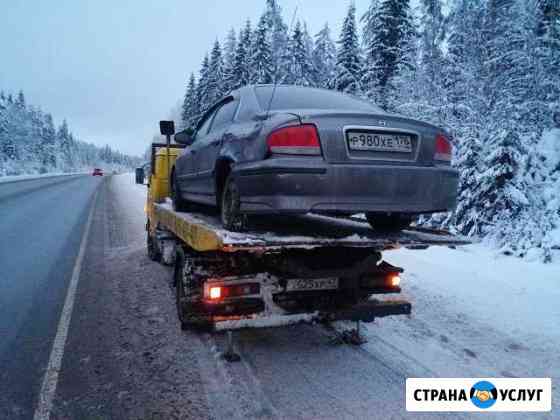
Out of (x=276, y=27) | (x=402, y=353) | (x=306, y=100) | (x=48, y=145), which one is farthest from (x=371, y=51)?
(x=48, y=145)

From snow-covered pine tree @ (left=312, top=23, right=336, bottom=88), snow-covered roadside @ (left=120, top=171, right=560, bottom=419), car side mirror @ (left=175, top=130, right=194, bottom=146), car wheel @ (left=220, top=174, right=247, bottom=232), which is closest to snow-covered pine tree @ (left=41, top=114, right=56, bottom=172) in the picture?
snow-covered pine tree @ (left=312, top=23, right=336, bottom=88)

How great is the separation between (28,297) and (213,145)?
3.33 metres

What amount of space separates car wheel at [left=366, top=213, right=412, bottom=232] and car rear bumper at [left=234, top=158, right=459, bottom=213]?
61 centimetres

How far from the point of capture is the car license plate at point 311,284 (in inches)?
130

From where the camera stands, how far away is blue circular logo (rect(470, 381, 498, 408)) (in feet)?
9.73

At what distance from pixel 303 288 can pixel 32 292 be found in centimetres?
410

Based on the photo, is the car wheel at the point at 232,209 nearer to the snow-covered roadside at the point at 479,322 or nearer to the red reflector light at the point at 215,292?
the red reflector light at the point at 215,292

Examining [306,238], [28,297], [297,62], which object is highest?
[297,62]

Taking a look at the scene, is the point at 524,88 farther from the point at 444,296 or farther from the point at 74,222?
the point at 74,222

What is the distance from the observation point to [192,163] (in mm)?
4891

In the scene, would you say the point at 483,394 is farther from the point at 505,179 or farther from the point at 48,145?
the point at 48,145

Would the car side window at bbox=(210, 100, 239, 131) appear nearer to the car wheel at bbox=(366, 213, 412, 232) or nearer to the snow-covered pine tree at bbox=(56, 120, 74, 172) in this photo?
the car wheel at bbox=(366, 213, 412, 232)

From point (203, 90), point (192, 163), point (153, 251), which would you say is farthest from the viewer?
point (203, 90)

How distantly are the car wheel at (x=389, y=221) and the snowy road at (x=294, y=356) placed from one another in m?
1.14
